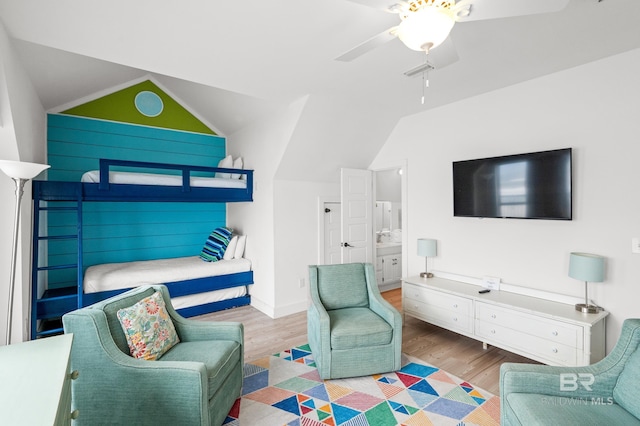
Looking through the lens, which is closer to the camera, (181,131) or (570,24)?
(570,24)

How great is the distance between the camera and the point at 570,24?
202 cm

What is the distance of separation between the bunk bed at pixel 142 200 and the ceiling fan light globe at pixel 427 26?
308cm

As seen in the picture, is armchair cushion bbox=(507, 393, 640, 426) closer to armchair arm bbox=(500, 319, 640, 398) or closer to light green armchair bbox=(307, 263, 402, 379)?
armchair arm bbox=(500, 319, 640, 398)

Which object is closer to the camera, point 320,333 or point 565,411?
point 565,411

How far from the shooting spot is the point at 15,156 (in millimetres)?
2369

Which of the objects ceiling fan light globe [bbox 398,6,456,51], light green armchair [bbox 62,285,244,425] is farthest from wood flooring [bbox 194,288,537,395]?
ceiling fan light globe [bbox 398,6,456,51]

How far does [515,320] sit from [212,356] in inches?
97.3

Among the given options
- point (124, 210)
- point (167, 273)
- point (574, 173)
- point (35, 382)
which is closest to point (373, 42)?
point (35, 382)

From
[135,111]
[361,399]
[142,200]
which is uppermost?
[135,111]

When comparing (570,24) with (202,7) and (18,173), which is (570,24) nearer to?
(202,7)

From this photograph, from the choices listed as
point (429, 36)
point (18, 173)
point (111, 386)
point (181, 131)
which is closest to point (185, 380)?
point (111, 386)

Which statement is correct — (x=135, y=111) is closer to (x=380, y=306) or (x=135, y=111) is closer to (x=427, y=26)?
(x=380, y=306)

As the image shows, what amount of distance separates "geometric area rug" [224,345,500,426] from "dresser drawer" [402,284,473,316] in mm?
694

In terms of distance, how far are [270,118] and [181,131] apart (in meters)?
1.64
